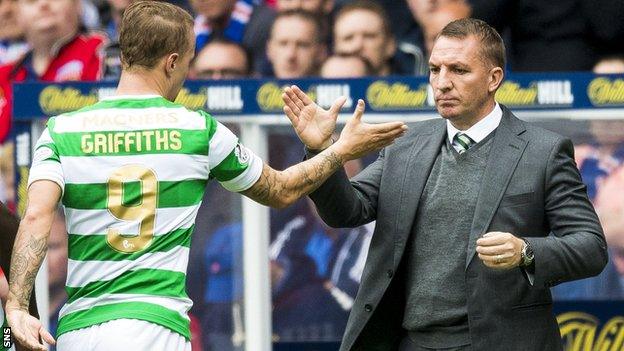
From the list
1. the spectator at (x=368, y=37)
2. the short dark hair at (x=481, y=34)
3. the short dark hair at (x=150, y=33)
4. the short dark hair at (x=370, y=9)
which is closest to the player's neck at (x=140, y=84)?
the short dark hair at (x=150, y=33)

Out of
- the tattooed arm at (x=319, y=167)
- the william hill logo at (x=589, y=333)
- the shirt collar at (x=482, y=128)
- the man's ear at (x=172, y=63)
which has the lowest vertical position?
the william hill logo at (x=589, y=333)

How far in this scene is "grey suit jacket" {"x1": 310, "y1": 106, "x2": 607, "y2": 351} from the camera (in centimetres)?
492

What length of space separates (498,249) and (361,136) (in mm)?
648

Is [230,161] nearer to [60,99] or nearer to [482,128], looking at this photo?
[482,128]

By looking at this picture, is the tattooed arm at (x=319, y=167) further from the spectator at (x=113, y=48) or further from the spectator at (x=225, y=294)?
the spectator at (x=113, y=48)

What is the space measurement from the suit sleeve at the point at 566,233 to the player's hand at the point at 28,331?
1.68m

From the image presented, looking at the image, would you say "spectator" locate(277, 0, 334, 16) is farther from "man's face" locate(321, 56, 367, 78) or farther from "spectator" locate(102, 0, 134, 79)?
"spectator" locate(102, 0, 134, 79)

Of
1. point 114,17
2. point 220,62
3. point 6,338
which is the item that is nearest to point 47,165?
point 6,338

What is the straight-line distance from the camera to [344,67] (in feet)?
26.5

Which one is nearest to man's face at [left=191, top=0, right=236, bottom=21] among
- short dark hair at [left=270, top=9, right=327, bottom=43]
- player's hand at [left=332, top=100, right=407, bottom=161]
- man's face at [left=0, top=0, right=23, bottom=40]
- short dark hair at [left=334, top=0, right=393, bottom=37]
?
short dark hair at [left=270, top=9, right=327, bottom=43]

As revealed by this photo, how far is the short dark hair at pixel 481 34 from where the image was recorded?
204 inches

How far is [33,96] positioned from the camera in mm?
7312

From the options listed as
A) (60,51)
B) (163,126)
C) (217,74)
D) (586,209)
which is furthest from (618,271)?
(60,51)

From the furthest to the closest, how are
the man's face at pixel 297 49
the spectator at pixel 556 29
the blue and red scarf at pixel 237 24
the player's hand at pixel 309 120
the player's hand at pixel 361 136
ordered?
the blue and red scarf at pixel 237 24 → the man's face at pixel 297 49 → the spectator at pixel 556 29 → the player's hand at pixel 309 120 → the player's hand at pixel 361 136
